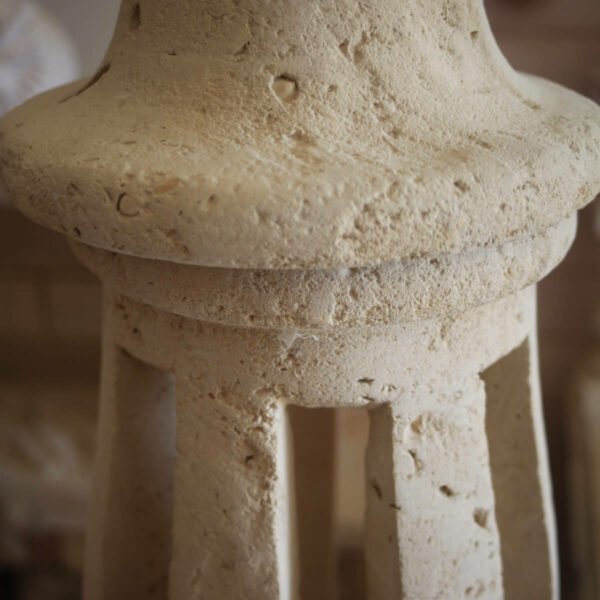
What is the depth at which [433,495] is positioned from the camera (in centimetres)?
111

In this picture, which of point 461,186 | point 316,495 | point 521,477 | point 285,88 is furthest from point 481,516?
point 316,495

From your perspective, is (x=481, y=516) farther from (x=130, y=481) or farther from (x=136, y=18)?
(x=136, y=18)

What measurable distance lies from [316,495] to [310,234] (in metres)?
1.35

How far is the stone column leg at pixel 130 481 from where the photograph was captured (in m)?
1.28

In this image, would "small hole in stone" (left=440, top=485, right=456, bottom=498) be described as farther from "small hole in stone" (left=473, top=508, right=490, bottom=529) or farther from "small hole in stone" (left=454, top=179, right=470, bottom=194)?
"small hole in stone" (left=454, top=179, right=470, bottom=194)

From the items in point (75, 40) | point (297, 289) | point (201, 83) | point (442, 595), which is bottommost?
point (442, 595)

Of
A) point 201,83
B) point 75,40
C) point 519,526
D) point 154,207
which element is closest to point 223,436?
point 154,207

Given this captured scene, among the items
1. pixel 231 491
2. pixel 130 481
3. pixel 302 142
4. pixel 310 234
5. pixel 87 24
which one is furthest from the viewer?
pixel 87 24

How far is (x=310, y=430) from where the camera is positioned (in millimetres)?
2037

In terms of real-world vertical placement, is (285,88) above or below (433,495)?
above

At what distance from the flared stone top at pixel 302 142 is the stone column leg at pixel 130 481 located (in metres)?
0.36

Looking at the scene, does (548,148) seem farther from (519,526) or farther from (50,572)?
(50,572)

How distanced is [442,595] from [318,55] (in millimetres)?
825

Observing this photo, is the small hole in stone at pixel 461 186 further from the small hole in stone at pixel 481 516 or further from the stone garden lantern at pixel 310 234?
the small hole in stone at pixel 481 516
